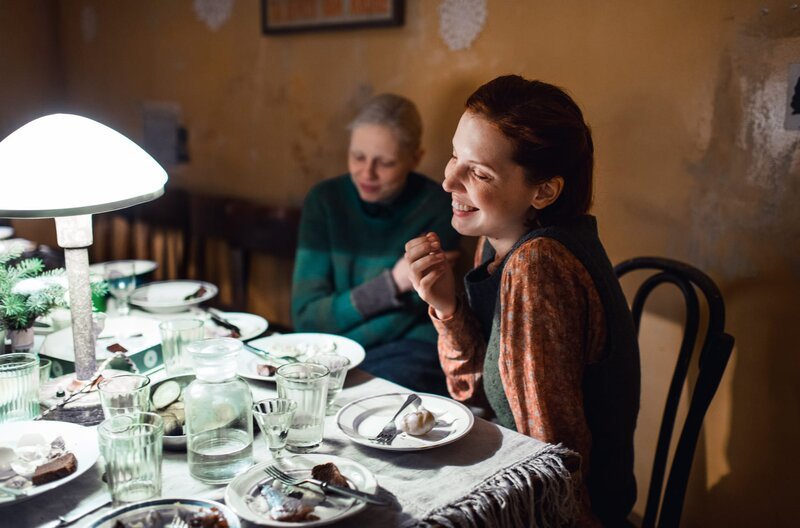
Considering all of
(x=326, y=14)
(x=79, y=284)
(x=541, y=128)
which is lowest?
(x=79, y=284)

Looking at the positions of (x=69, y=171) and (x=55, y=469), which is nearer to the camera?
(x=55, y=469)

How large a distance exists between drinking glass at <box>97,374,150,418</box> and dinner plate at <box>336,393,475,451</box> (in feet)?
1.03

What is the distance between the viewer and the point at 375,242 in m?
2.31

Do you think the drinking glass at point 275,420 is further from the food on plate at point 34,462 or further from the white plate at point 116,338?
the white plate at point 116,338

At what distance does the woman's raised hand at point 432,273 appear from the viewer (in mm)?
1466

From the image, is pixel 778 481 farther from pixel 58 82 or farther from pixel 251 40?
pixel 58 82

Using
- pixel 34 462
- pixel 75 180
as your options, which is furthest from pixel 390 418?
pixel 75 180

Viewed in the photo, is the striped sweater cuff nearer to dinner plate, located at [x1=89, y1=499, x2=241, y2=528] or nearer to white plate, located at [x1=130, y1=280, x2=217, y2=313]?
white plate, located at [x1=130, y1=280, x2=217, y2=313]

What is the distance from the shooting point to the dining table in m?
0.98

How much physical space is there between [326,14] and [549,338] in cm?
189

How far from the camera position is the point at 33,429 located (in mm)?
1167

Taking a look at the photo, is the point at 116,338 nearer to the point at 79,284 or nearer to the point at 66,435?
the point at 79,284

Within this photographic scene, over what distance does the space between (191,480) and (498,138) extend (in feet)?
2.55

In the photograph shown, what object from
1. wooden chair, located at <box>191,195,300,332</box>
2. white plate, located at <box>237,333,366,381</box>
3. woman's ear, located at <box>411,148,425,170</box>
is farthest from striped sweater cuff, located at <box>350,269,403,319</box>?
wooden chair, located at <box>191,195,300,332</box>
